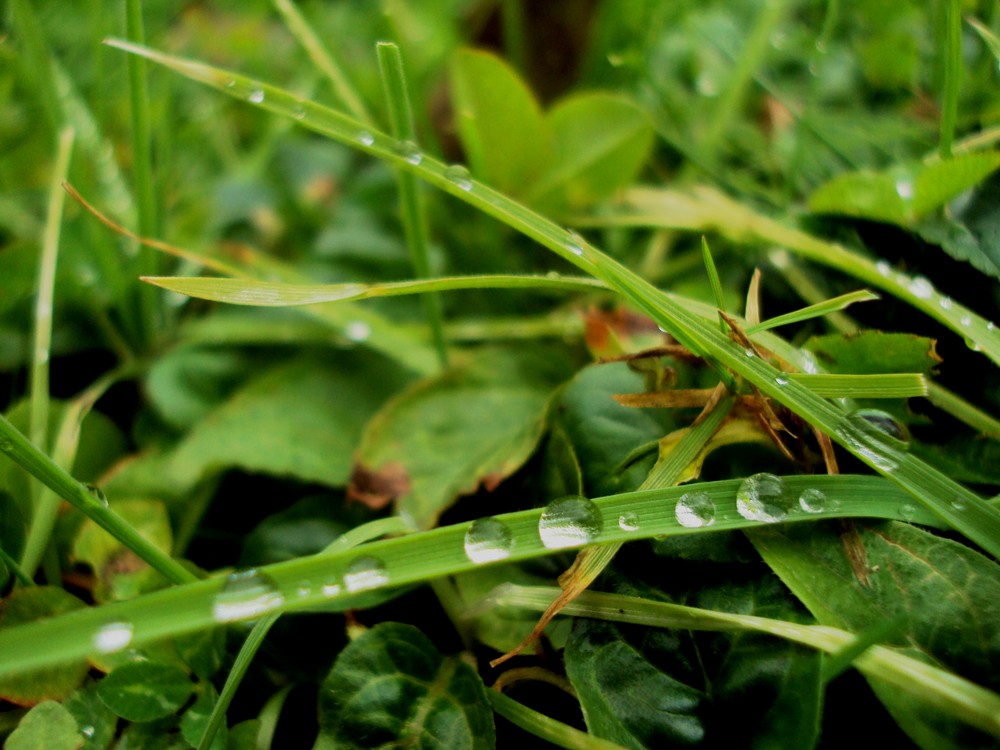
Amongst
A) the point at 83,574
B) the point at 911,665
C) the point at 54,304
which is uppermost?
Answer: the point at 911,665

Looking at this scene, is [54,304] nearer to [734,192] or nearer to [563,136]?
[563,136]

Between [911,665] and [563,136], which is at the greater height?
[563,136]

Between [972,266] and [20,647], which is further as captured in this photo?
[972,266]

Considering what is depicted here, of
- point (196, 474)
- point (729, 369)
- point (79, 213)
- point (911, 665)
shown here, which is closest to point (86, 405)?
point (196, 474)

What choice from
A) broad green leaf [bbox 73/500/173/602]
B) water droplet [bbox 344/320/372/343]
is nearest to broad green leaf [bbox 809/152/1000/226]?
water droplet [bbox 344/320/372/343]

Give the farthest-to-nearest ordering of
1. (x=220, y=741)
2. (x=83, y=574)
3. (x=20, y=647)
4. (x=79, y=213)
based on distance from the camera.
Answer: (x=79, y=213)
(x=83, y=574)
(x=220, y=741)
(x=20, y=647)

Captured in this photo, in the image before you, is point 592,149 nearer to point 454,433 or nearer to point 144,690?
point 454,433
